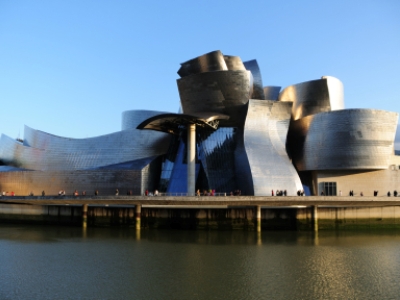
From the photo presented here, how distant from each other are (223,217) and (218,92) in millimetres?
10718

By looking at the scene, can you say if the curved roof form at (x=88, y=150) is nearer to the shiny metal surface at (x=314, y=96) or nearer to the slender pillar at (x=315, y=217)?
the shiny metal surface at (x=314, y=96)

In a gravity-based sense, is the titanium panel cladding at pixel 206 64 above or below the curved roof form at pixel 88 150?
above

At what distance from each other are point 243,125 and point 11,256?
20.8m

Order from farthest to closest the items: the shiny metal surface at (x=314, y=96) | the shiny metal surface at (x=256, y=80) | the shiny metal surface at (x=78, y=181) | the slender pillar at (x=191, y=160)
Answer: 1. the shiny metal surface at (x=256, y=80)
2. the shiny metal surface at (x=314, y=96)
3. the shiny metal surface at (x=78, y=181)
4. the slender pillar at (x=191, y=160)

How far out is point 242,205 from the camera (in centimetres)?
2744

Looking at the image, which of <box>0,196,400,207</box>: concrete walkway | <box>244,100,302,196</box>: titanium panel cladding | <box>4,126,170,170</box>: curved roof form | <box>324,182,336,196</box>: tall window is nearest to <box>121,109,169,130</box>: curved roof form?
<box>4,126,170,170</box>: curved roof form

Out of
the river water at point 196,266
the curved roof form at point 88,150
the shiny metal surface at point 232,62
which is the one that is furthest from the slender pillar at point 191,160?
the shiny metal surface at point 232,62

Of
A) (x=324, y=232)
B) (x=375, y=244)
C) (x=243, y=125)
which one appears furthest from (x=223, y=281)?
(x=243, y=125)

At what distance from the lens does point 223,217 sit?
1083 inches

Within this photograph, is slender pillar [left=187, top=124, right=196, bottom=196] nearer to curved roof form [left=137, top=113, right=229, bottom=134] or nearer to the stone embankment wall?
curved roof form [left=137, top=113, right=229, bottom=134]

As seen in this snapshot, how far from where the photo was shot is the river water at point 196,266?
12383mm

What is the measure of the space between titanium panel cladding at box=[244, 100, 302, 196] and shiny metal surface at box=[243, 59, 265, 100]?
3.90 meters

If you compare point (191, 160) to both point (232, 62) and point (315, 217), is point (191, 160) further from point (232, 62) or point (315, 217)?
point (232, 62)

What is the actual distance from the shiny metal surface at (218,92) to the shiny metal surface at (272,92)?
10649 millimetres
